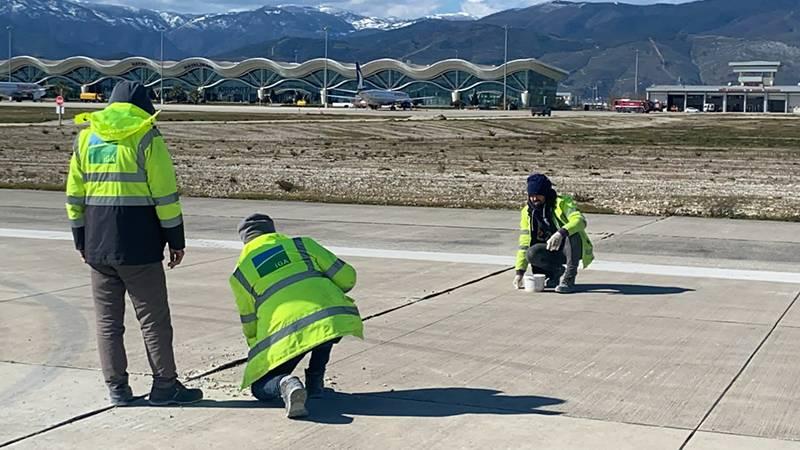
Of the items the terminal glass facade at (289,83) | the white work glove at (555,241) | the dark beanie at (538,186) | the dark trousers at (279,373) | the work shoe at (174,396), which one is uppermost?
the terminal glass facade at (289,83)

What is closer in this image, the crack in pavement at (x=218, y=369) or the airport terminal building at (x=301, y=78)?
the crack in pavement at (x=218, y=369)

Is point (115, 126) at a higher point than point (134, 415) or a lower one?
higher

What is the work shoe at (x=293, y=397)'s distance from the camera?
244 inches

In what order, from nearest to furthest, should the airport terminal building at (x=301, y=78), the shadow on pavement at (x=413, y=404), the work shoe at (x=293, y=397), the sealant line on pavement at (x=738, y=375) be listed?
the sealant line on pavement at (x=738, y=375) → the work shoe at (x=293, y=397) → the shadow on pavement at (x=413, y=404) → the airport terminal building at (x=301, y=78)

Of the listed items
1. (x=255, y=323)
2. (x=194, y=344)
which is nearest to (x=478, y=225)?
(x=194, y=344)

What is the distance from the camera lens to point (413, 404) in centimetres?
661

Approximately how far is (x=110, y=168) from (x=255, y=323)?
3.98ft

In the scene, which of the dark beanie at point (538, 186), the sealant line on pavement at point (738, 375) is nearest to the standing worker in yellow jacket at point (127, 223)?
the sealant line on pavement at point (738, 375)

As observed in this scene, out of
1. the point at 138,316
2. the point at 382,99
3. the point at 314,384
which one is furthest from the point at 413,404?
the point at 382,99

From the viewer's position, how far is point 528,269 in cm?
1148

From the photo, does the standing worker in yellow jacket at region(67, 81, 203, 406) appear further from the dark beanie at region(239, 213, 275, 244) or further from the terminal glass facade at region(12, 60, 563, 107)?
the terminal glass facade at region(12, 60, 563, 107)

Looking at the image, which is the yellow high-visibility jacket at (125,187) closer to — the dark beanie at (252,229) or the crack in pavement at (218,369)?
the dark beanie at (252,229)

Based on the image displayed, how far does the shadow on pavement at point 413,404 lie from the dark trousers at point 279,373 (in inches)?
3.9

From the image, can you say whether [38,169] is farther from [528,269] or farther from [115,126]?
[115,126]
